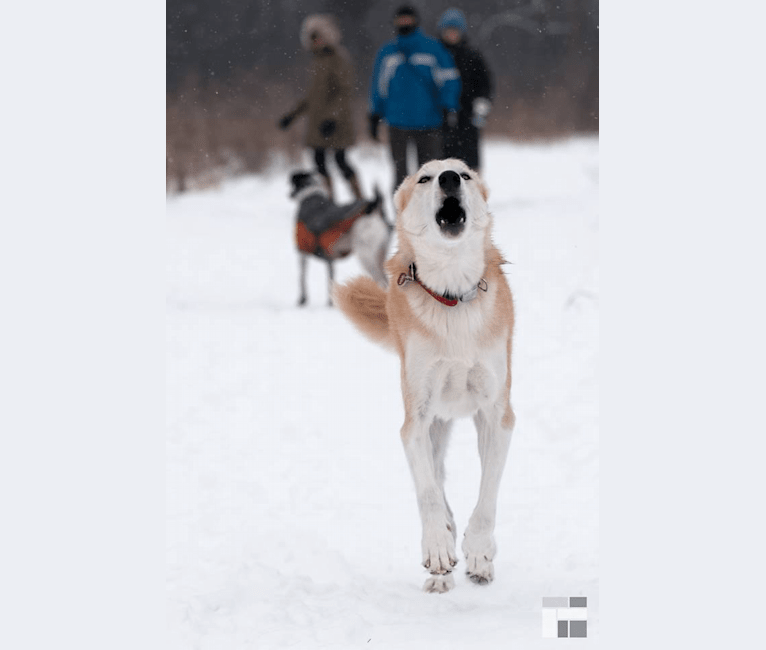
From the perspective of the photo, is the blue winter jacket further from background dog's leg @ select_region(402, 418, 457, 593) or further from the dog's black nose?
background dog's leg @ select_region(402, 418, 457, 593)

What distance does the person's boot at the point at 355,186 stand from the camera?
17.4 feet

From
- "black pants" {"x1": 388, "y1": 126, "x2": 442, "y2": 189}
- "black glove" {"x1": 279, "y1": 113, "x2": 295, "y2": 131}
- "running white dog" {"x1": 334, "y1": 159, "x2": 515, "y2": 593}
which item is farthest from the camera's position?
"black glove" {"x1": 279, "y1": 113, "x2": 295, "y2": 131}

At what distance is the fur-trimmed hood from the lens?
13.1 ft

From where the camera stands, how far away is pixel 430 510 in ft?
9.67

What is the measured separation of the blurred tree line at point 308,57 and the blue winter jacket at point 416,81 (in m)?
0.08

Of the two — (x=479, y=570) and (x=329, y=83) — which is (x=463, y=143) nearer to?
(x=329, y=83)

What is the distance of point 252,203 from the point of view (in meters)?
5.72

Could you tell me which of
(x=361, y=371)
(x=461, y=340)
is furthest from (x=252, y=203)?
(x=461, y=340)

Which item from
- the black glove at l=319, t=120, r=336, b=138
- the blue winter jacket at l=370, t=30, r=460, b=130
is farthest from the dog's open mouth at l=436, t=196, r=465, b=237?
the black glove at l=319, t=120, r=336, b=138

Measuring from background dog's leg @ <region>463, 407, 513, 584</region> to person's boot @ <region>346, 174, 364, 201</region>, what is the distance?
2525 millimetres

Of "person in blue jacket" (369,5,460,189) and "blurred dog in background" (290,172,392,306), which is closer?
"person in blue jacket" (369,5,460,189)

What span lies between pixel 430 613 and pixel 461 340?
0.90 meters

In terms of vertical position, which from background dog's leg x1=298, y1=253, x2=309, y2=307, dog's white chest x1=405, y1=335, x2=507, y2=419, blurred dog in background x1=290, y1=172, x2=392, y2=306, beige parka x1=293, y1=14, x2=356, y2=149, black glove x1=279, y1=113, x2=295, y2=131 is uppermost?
beige parka x1=293, y1=14, x2=356, y2=149

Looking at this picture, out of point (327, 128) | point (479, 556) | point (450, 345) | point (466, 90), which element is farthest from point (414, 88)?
point (479, 556)
